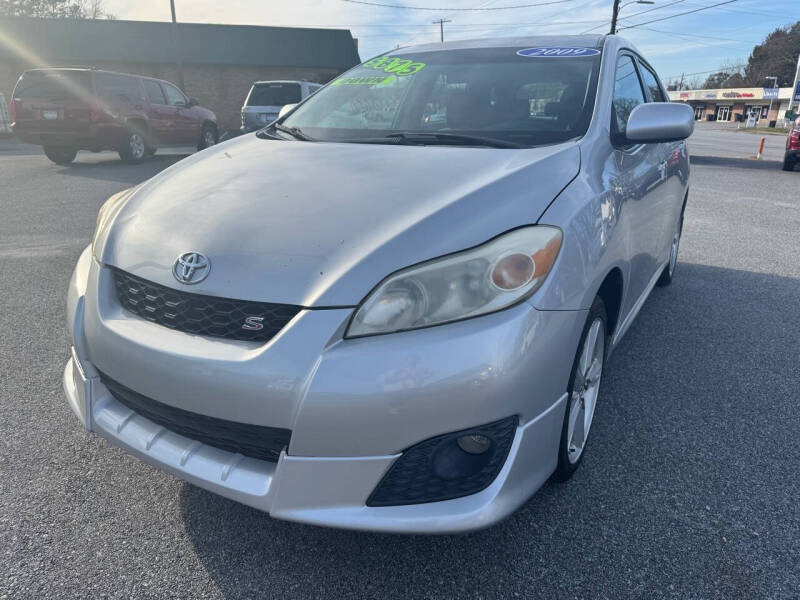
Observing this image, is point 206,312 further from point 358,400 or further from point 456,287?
point 456,287

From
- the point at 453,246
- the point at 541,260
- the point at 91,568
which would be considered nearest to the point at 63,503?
the point at 91,568

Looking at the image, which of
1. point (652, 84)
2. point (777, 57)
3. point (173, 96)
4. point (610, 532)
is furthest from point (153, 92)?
point (777, 57)

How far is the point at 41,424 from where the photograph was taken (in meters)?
2.56

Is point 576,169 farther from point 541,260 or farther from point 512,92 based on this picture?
point 512,92

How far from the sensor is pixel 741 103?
79.4 metres

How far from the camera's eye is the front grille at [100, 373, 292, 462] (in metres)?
1.56

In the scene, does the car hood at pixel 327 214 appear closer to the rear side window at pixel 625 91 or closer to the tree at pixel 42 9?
the rear side window at pixel 625 91

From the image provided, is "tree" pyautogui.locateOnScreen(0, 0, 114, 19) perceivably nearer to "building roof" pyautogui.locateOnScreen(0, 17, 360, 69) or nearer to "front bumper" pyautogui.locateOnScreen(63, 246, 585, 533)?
"building roof" pyautogui.locateOnScreen(0, 17, 360, 69)

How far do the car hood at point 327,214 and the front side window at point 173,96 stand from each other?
41.5 ft

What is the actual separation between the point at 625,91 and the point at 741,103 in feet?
301

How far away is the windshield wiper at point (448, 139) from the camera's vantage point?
7.76 feet

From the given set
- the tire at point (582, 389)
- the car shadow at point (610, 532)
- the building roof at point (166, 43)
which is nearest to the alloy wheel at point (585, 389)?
the tire at point (582, 389)

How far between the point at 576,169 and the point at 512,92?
0.87 m

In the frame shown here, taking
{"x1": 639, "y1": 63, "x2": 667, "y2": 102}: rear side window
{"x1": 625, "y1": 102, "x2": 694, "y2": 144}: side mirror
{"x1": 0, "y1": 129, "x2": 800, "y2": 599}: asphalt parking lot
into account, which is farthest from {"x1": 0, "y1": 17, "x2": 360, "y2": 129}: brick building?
{"x1": 625, "y1": 102, "x2": 694, "y2": 144}: side mirror
